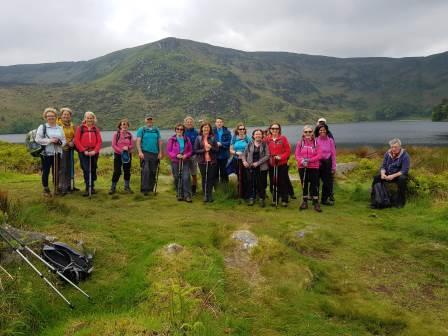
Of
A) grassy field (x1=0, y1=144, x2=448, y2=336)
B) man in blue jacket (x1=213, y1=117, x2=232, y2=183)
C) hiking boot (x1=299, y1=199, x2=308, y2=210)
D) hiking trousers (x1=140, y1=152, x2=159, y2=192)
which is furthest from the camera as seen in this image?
man in blue jacket (x1=213, y1=117, x2=232, y2=183)

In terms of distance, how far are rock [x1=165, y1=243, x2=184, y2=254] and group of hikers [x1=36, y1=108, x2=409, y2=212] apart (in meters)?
4.32

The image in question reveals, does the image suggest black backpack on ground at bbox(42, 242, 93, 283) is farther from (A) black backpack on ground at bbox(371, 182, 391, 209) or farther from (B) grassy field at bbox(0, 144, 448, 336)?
(A) black backpack on ground at bbox(371, 182, 391, 209)

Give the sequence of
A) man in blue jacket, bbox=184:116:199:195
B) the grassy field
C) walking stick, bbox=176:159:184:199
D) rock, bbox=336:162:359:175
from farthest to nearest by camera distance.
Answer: rock, bbox=336:162:359:175, man in blue jacket, bbox=184:116:199:195, walking stick, bbox=176:159:184:199, the grassy field

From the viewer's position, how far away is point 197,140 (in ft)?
35.0

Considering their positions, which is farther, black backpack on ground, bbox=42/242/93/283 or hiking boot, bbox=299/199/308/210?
hiking boot, bbox=299/199/308/210

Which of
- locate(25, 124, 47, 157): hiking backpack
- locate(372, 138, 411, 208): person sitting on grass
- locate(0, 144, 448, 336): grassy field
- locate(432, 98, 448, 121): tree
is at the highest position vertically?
locate(432, 98, 448, 121): tree

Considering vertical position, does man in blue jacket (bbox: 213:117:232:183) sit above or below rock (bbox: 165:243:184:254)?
above

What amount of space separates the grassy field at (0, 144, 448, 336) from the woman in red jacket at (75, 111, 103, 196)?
58.2 inches

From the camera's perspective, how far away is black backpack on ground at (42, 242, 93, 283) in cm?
517

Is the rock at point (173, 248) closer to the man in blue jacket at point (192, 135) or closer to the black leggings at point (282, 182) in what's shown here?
the black leggings at point (282, 182)

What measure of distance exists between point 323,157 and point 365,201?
217 cm

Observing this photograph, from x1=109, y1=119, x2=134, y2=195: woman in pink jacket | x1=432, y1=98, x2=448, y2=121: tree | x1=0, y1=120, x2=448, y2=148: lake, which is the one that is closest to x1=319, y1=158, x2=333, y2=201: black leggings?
x1=109, y1=119, x2=134, y2=195: woman in pink jacket

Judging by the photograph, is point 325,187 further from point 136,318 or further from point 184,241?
Answer: point 136,318

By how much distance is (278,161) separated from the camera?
10.3 meters
